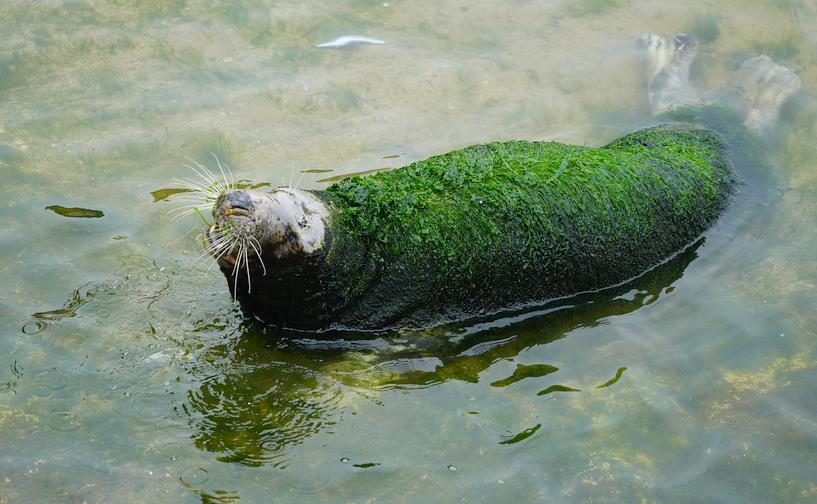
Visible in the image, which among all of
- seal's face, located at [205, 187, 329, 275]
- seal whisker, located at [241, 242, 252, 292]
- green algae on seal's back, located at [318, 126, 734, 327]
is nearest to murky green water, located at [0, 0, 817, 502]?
green algae on seal's back, located at [318, 126, 734, 327]

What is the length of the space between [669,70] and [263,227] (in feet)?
17.8

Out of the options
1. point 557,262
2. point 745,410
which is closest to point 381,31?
point 557,262

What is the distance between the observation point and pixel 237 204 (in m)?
5.55

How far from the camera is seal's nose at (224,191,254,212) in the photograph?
554 cm

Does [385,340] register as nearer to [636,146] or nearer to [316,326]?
[316,326]

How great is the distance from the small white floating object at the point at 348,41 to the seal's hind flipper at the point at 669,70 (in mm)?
2863

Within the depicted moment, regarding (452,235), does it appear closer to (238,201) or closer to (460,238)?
(460,238)

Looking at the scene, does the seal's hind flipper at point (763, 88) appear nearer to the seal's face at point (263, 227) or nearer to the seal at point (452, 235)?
the seal at point (452, 235)

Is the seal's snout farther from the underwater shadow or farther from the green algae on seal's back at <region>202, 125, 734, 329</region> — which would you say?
the underwater shadow

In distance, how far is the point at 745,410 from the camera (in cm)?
554

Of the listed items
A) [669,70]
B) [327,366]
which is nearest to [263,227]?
[327,366]

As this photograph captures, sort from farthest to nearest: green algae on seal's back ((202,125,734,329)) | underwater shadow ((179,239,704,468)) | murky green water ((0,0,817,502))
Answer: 1. green algae on seal's back ((202,125,734,329))
2. underwater shadow ((179,239,704,468))
3. murky green water ((0,0,817,502))

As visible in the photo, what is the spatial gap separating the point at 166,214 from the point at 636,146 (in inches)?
154

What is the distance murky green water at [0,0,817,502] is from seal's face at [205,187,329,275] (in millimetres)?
702
